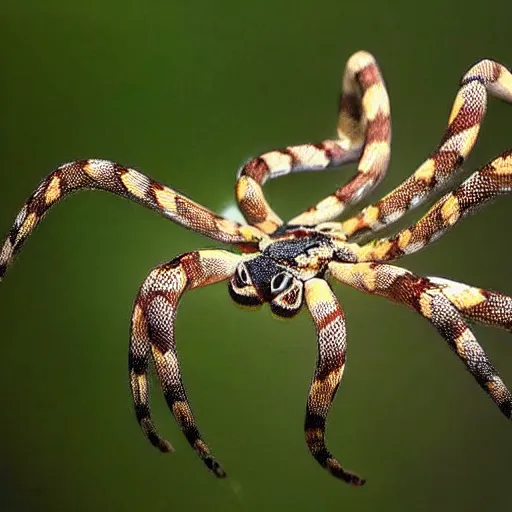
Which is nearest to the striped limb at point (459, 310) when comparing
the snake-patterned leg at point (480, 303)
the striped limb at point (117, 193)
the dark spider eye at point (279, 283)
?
the snake-patterned leg at point (480, 303)

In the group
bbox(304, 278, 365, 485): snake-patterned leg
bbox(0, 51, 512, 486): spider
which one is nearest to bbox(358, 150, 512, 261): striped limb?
bbox(0, 51, 512, 486): spider

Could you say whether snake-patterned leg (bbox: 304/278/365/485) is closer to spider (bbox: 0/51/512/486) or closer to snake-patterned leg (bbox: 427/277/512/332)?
spider (bbox: 0/51/512/486)

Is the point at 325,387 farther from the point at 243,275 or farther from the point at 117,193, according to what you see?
the point at 117,193

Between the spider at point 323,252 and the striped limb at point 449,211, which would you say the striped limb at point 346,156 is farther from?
the striped limb at point 449,211

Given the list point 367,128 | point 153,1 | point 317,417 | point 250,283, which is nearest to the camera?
point 317,417

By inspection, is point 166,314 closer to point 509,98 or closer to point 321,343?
point 321,343

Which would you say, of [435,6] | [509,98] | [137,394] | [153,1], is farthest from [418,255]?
[153,1]
